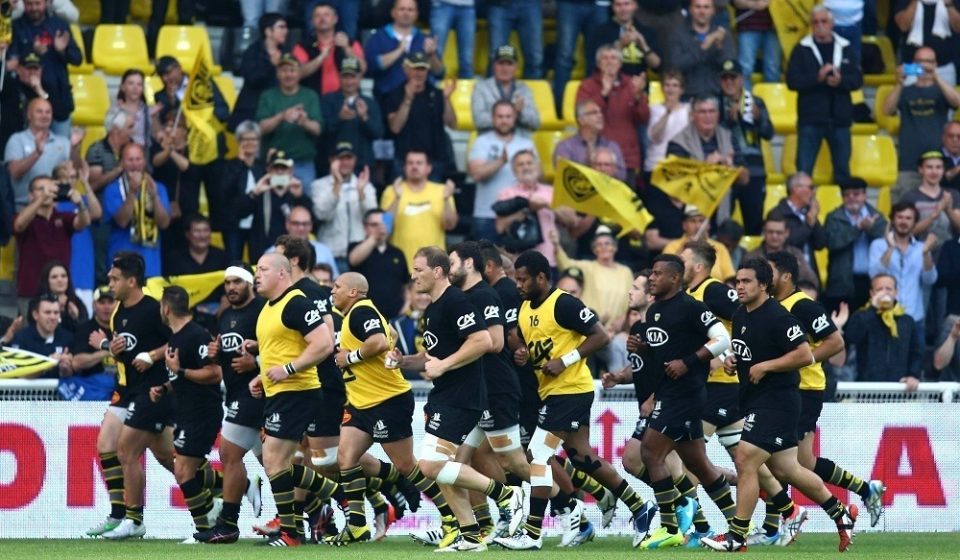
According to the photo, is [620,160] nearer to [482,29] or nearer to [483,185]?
[483,185]

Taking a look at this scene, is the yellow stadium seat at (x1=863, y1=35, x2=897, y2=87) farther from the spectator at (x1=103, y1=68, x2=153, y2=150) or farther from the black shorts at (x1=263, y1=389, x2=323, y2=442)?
the black shorts at (x1=263, y1=389, x2=323, y2=442)

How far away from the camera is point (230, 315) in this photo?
1639cm

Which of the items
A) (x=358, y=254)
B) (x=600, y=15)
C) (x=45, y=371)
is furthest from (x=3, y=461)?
(x=600, y=15)

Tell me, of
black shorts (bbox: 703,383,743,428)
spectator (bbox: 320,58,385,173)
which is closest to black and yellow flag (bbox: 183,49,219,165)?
spectator (bbox: 320,58,385,173)

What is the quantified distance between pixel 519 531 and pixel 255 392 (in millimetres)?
2476

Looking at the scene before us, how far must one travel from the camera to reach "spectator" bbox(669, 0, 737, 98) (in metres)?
23.0

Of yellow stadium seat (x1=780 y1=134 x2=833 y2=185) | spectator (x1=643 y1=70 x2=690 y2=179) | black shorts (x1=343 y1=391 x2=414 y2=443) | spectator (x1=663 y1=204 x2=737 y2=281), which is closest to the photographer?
black shorts (x1=343 y1=391 x2=414 y2=443)

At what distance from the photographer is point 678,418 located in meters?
15.9

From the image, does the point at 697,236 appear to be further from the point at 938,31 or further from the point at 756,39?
the point at 938,31

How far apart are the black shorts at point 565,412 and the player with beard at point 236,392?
239cm

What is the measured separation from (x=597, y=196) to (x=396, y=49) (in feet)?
10.1

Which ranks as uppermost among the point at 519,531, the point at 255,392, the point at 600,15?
the point at 600,15

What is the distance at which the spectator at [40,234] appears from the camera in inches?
776

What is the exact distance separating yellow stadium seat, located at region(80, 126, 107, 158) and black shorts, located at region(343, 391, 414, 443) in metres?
6.87
